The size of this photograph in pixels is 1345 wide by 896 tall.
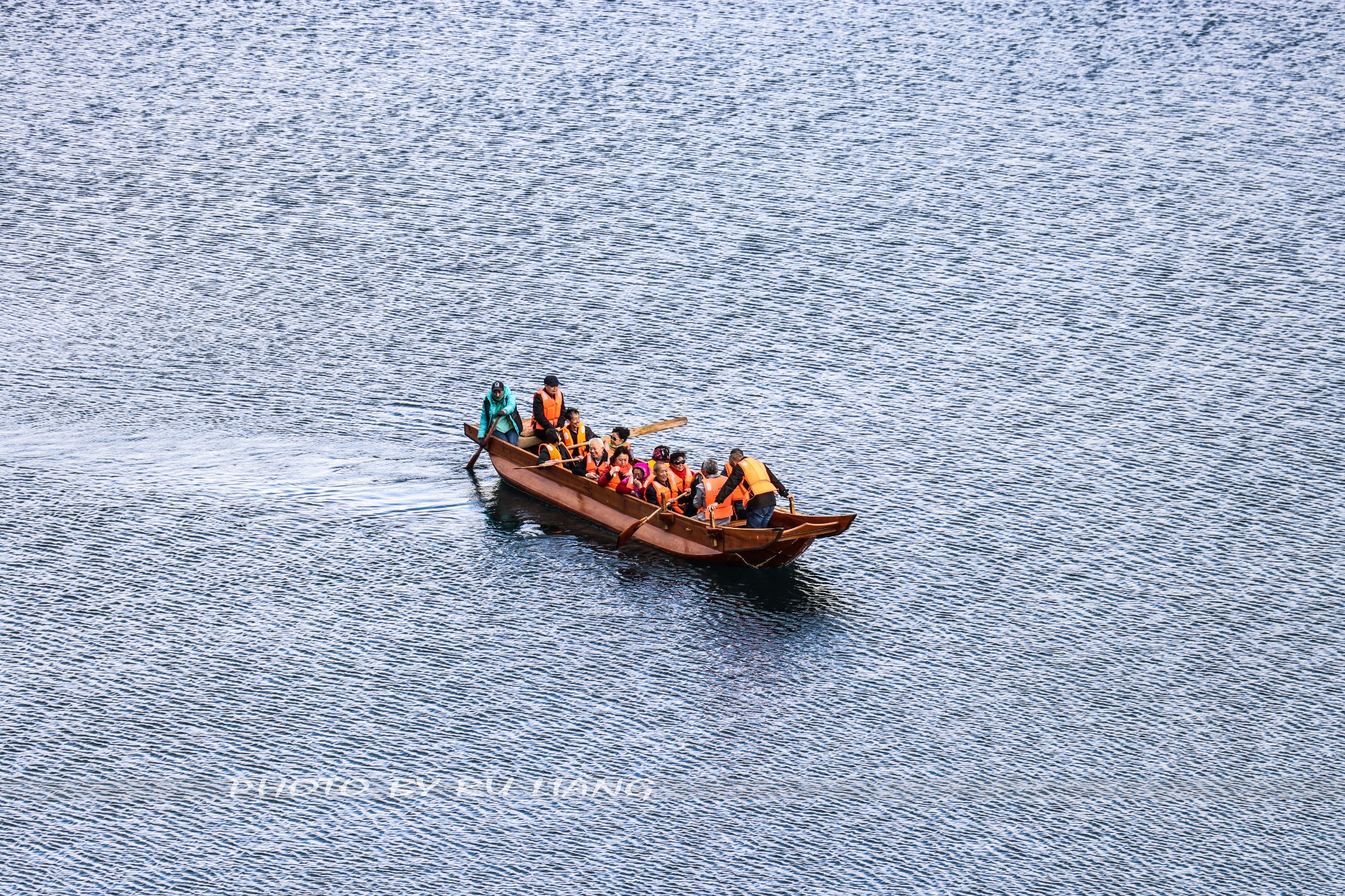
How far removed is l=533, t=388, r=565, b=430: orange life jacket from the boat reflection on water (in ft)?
7.40

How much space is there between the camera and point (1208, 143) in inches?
2420

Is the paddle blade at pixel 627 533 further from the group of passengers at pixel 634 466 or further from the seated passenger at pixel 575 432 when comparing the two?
the seated passenger at pixel 575 432

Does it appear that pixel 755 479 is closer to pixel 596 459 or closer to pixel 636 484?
pixel 636 484

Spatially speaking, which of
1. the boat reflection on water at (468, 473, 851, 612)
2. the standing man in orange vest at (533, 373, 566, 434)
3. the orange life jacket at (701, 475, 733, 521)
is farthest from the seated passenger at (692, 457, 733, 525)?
the standing man in orange vest at (533, 373, 566, 434)

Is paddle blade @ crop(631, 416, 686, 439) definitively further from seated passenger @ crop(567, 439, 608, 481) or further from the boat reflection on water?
the boat reflection on water

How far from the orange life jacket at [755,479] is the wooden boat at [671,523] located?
683mm

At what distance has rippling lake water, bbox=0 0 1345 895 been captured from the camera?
3077 centimetres

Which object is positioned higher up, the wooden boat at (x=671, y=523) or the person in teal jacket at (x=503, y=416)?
the person in teal jacket at (x=503, y=416)

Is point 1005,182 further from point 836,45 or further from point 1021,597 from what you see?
point 1021,597

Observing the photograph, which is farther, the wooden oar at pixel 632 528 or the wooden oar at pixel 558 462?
the wooden oar at pixel 558 462

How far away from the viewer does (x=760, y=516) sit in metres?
37.2

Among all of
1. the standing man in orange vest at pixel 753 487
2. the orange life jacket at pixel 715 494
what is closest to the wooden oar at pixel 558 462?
the orange life jacket at pixel 715 494

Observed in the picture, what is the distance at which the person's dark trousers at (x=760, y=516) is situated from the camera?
1464 inches

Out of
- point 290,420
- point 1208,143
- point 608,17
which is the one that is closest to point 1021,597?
point 290,420
